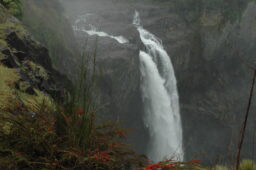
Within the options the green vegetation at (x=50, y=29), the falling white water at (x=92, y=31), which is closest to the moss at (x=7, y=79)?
the green vegetation at (x=50, y=29)

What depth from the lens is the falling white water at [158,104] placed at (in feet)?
76.2

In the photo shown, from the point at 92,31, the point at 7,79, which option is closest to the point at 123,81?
the point at 92,31

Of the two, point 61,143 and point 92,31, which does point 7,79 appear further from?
point 92,31

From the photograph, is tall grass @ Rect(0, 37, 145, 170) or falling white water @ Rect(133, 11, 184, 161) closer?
tall grass @ Rect(0, 37, 145, 170)

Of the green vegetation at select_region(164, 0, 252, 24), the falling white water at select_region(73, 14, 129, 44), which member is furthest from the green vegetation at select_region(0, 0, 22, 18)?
the green vegetation at select_region(164, 0, 252, 24)

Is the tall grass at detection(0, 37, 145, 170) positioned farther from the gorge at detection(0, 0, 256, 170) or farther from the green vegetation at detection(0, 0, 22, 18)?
the green vegetation at detection(0, 0, 22, 18)

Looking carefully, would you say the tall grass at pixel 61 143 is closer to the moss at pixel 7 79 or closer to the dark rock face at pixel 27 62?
the dark rock face at pixel 27 62

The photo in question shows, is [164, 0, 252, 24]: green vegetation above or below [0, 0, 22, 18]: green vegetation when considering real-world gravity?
above

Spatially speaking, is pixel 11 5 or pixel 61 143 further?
pixel 11 5

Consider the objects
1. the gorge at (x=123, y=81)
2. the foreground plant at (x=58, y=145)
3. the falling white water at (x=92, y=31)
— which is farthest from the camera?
the falling white water at (x=92, y=31)

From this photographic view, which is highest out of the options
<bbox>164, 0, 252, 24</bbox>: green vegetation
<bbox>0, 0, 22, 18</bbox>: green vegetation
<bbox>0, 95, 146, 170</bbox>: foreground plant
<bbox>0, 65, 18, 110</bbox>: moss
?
<bbox>164, 0, 252, 24</bbox>: green vegetation

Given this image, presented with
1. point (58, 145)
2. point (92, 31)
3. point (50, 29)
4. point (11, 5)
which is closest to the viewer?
point (58, 145)

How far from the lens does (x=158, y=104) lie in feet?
78.3

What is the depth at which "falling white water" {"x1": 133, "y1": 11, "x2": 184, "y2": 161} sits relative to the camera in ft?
76.2
